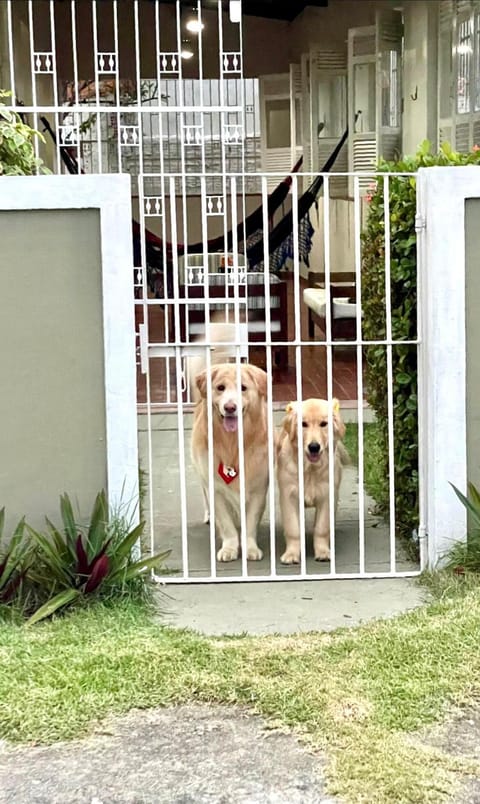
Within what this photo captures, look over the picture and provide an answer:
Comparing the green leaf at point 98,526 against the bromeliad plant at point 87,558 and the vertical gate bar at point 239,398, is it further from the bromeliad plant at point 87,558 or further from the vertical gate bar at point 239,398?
the vertical gate bar at point 239,398

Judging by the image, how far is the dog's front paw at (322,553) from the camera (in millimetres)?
4324

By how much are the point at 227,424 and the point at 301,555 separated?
58 centimetres

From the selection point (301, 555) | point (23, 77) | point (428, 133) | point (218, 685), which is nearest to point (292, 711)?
point (218, 685)

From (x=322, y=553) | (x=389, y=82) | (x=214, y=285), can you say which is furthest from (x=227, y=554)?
(x=389, y=82)

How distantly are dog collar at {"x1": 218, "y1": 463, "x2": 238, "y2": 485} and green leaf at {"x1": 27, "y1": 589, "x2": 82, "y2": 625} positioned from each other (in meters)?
0.87

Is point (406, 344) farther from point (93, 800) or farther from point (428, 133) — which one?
point (428, 133)

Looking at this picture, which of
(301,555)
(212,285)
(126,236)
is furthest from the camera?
(212,285)

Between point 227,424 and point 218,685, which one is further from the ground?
point 227,424

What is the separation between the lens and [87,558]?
3.73 meters

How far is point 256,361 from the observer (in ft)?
31.9

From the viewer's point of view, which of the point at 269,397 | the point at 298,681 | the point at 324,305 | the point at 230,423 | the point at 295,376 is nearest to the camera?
the point at 298,681

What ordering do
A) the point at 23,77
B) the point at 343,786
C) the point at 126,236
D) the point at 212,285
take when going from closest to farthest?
the point at 343,786 < the point at 126,236 < the point at 212,285 < the point at 23,77

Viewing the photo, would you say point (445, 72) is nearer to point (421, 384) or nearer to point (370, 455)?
point (370, 455)

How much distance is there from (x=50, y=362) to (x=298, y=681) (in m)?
1.49
